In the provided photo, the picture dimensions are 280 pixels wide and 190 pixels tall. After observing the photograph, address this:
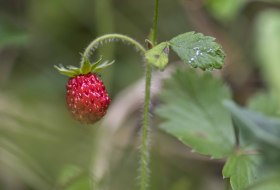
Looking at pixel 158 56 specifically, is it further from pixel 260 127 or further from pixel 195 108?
pixel 195 108

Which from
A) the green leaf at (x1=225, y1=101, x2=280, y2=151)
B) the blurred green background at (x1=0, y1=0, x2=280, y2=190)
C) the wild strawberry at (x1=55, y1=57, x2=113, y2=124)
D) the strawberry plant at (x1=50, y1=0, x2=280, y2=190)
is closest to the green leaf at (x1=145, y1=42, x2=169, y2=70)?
the strawberry plant at (x1=50, y1=0, x2=280, y2=190)

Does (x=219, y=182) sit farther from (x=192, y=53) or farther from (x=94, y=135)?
(x=192, y=53)

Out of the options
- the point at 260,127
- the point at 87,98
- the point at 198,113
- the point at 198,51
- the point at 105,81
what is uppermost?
the point at 260,127

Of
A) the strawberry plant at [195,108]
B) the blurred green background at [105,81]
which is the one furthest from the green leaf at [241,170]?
the blurred green background at [105,81]

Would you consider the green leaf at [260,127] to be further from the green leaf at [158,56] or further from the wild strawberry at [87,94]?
the wild strawberry at [87,94]

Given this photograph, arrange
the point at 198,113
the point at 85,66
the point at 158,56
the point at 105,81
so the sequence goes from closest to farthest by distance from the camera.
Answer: the point at 158,56 → the point at 85,66 → the point at 198,113 → the point at 105,81

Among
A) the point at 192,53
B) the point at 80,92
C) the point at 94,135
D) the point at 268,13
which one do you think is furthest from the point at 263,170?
the point at 268,13

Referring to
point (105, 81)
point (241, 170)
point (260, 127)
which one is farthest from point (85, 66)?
point (105, 81)
